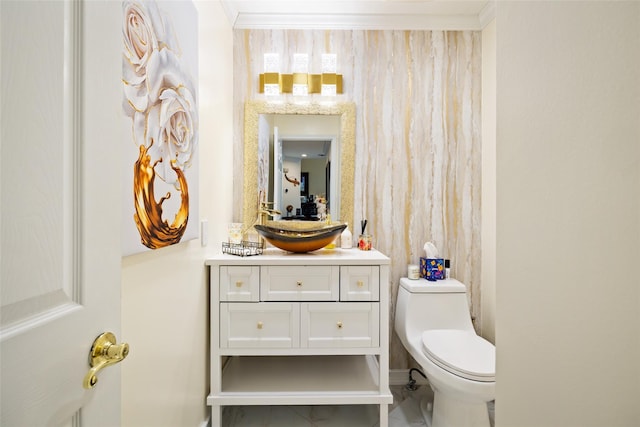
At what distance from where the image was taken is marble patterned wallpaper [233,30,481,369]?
2146mm

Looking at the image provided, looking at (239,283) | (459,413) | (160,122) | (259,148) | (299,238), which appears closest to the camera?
(160,122)

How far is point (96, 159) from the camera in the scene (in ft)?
1.76

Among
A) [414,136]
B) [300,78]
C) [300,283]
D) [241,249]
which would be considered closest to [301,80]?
[300,78]

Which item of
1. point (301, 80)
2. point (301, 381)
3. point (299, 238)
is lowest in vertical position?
point (301, 381)

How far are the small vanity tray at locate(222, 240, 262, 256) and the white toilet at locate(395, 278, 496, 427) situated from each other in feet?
3.19

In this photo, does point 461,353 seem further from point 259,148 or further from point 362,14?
point 362,14

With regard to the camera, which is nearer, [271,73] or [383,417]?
[383,417]

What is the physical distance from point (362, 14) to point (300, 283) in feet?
5.96

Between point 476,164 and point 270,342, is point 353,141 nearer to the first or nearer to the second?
point 476,164

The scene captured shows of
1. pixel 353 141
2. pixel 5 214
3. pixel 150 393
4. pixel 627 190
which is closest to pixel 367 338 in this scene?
pixel 150 393

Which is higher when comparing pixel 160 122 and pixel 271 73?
pixel 271 73

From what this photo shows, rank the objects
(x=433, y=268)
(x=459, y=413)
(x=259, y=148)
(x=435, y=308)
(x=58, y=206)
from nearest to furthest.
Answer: (x=58, y=206) → (x=459, y=413) → (x=435, y=308) → (x=433, y=268) → (x=259, y=148)

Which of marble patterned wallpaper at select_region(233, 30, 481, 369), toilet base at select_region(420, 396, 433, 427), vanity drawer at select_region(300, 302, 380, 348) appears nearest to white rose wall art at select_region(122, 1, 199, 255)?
vanity drawer at select_region(300, 302, 380, 348)

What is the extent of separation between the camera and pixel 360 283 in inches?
64.0
